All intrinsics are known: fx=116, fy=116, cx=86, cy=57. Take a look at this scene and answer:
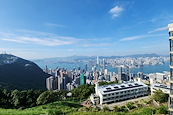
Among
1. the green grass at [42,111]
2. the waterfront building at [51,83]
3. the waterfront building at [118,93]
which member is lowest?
the waterfront building at [51,83]

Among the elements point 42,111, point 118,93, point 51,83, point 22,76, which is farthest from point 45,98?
point 22,76

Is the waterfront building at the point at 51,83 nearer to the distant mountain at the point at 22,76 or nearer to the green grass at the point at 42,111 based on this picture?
the distant mountain at the point at 22,76

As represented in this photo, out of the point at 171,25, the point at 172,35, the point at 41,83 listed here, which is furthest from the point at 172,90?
the point at 41,83

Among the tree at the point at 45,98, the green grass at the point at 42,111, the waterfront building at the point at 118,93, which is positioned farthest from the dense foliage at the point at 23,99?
the waterfront building at the point at 118,93

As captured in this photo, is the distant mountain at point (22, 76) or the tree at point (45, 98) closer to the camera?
the tree at point (45, 98)

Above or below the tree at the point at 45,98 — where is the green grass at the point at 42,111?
above

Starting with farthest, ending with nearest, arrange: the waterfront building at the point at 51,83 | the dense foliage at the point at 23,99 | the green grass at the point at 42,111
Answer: the waterfront building at the point at 51,83, the dense foliage at the point at 23,99, the green grass at the point at 42,111

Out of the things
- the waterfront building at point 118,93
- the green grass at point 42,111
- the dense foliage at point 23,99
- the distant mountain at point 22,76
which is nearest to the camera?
the green grass at point 42,111

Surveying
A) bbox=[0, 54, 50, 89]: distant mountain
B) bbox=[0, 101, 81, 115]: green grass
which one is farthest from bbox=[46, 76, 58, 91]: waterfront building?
A: bbox=[0, 101, 81, 115]: green grass
